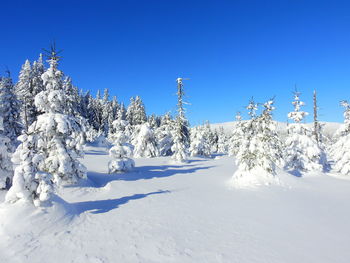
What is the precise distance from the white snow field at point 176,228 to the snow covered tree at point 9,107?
19396 millimetres

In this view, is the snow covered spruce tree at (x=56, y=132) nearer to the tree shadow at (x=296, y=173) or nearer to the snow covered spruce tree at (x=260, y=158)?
the snow covered spruce tree at (x=260, y=158)

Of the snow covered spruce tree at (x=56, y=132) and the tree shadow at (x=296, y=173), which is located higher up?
the snow covered spruce tree at (x=56, y=132)

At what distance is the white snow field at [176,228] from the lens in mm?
7094

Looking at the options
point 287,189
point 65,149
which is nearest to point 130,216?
point 65,149

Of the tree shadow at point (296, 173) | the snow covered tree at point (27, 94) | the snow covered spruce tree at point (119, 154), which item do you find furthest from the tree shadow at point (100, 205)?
the snow covered tree at point (27, 94)

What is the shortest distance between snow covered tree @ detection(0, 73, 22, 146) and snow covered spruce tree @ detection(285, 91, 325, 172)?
3334cm

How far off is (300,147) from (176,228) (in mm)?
21174

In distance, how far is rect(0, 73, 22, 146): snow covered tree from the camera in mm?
27781

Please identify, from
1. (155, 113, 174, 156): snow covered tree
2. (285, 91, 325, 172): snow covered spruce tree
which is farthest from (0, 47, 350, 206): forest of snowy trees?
(155, 113, 174, 156): snow covered tree

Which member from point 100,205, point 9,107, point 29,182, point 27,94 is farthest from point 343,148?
point 27,94

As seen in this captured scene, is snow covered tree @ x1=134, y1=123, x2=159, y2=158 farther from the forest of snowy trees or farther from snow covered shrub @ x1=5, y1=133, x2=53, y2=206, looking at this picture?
snow covered shrub @ x1=5, y1=133, x2=53, y2=206

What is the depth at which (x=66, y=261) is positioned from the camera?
6715 millimetres

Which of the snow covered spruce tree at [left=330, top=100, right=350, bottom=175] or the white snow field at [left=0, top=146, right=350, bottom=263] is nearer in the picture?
the white snow field at [left=0, top=146, right=350, bottom=263]

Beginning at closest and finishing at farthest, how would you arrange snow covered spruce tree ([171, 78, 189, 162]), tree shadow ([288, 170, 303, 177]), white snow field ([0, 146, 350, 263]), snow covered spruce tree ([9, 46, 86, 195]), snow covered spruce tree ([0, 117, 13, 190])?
white snow field ([0, 146, 350, 263]), snow covered spruce tree ([0, 117, 13, 190]), snow covered spruce tree ([9, 46, 86, 195]), tree shadow ([288, 170, 303, 177]), snow covered spruce tree ([171, 78, 189, 162])
